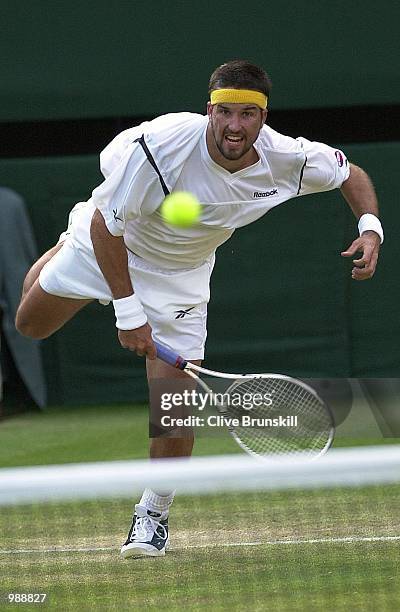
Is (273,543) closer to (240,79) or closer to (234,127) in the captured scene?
(234,127)

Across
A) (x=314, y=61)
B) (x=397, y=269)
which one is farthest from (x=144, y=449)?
(x=314, y=61)

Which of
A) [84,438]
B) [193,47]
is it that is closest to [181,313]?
[84,438]

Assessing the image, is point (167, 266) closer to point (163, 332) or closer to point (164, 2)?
point (163, 332)

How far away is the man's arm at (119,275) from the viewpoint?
387 cm

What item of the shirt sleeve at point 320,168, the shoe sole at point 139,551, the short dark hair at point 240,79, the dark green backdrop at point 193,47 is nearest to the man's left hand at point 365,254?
the shirt sleeve at point 320,168

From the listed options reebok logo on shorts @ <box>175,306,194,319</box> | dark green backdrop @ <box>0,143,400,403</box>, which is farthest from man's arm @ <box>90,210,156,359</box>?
dark green backdrop @ <box>0,143,400,403</box>

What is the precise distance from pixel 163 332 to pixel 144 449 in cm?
184

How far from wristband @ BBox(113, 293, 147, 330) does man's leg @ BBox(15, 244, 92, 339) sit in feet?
1.76

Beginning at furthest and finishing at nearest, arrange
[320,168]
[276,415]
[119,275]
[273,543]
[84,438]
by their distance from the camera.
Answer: [84,438], [276,415], [320,168], [119,275], [273,543]

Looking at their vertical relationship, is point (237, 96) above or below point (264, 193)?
above

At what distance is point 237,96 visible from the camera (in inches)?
152

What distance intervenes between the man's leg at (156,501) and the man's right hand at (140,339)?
0.69ft

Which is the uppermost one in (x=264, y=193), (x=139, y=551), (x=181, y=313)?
(x=264, y=193)

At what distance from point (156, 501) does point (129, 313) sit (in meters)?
0.60
